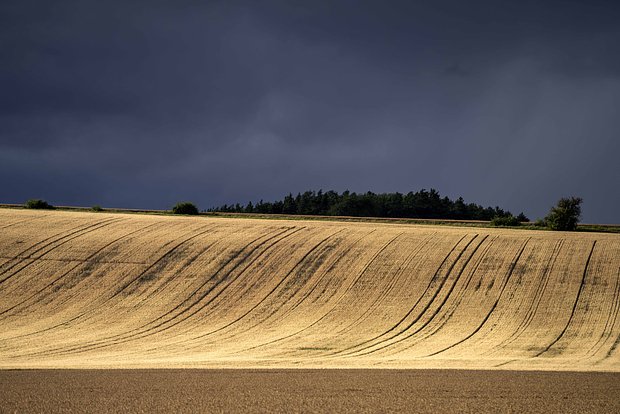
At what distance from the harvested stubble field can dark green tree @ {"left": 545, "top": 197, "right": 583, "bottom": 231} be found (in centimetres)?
889

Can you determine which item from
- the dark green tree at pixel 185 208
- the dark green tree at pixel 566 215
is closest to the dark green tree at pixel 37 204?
the dark green tree at pixel 185 208

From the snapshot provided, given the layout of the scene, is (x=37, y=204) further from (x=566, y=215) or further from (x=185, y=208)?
(x=566, y=215)

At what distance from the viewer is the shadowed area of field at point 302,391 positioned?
11.0 metres

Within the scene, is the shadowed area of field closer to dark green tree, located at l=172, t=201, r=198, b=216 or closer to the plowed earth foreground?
the plowed earth foreground

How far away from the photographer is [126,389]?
40.9ft

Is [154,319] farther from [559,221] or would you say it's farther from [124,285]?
[559,221]

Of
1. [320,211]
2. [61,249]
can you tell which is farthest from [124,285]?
[320,211]

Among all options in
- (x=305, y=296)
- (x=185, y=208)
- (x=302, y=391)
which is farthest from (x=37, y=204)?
(x=302, y=391)

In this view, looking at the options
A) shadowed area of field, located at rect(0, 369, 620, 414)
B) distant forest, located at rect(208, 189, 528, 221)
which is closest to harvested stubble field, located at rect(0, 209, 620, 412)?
shadowed area of field, located at rect(0, 369, 620, 414)

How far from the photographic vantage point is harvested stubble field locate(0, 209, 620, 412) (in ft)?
45.0

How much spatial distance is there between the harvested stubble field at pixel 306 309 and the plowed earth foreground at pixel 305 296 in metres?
0.14

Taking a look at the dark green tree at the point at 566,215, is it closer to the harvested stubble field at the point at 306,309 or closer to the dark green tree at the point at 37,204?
the harvested stubble field at the point at 306,309

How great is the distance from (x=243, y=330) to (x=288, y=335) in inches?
95.5

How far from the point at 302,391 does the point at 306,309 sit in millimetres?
21176
